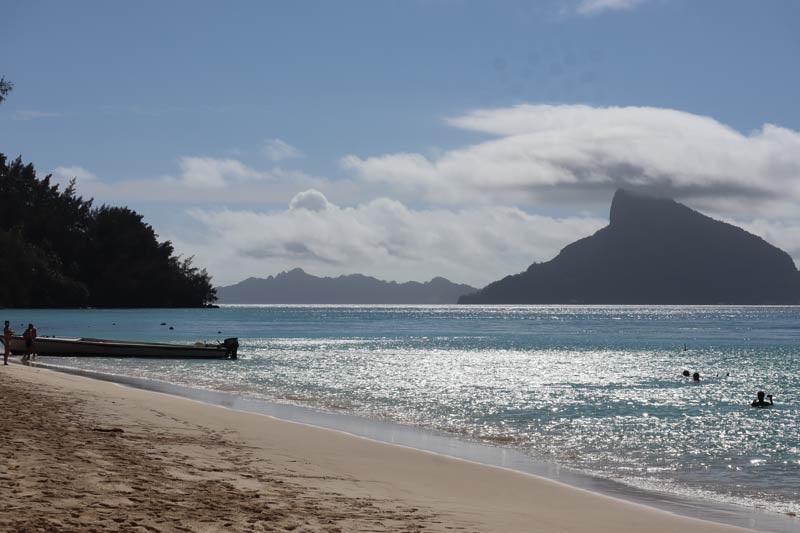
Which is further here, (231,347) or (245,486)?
(231,347)

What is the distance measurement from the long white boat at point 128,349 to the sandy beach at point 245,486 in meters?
38.2

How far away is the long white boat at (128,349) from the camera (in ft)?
188

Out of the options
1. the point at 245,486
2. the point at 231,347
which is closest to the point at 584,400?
the point at 245,486

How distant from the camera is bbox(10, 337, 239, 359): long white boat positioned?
57.3 metres

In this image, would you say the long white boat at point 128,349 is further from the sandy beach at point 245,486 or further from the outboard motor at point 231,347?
the sandy beach at point 245,486

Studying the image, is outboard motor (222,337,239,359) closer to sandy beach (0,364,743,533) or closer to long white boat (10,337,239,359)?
long white boat (10,337,239,359)

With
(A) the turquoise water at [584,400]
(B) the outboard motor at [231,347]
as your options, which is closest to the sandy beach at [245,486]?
(A) the turquoise water at [584,400]

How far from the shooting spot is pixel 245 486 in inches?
501

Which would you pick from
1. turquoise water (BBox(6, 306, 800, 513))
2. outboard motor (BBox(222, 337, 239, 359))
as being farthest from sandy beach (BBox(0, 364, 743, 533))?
outboard motor (BBox(222, 337, 239, 359))

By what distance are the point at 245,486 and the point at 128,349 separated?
165 feet

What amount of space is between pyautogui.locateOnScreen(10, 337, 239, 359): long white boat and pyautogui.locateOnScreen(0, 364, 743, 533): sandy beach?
38.2 metres

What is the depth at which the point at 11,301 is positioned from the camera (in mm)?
184375

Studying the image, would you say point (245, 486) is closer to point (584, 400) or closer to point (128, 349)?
point (584, 400)

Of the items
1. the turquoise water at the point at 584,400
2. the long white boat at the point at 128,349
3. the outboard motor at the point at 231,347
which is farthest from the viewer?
the outboard motor at the point at 231,347
